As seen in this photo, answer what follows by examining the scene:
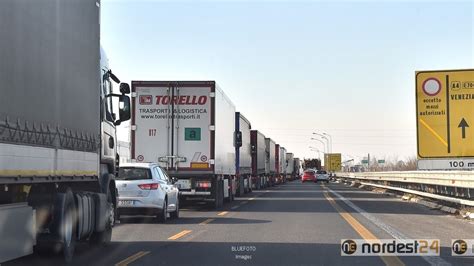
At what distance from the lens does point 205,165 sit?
2092 cm

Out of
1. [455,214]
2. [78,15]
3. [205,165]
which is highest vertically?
[78,15]

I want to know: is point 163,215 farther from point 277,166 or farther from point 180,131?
point 277,166

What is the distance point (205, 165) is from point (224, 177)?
3679 mm

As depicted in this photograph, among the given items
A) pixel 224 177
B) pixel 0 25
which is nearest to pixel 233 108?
pixel 224 177

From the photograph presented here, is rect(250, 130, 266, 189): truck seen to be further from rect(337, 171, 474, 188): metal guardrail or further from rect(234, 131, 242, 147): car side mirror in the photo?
rect(337, 171, 474, 188): metal guardrail

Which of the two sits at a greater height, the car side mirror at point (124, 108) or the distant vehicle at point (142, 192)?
the car side mirror at point (124, 108)

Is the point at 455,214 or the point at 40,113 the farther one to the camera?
the point at 455,214

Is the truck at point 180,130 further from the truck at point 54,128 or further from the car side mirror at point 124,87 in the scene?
the car side mirror at point 124,87

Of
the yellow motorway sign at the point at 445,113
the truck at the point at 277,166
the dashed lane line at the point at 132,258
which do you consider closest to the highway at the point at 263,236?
the dashed lane line at the point at 132,258

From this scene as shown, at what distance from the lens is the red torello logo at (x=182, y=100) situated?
20.9m

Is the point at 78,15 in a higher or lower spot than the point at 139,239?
higher

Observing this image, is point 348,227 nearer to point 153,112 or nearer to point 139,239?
point 139,239

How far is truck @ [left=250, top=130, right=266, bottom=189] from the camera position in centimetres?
4150

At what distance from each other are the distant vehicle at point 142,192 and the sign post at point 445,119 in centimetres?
847
